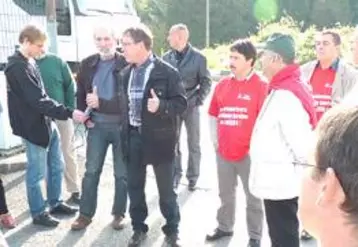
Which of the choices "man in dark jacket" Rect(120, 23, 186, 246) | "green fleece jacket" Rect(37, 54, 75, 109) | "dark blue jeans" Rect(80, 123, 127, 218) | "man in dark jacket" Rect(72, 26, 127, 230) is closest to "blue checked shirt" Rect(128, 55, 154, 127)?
"man in dark jacket" Rect(120, 23, 186, 246)

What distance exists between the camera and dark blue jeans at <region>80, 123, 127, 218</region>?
5039mm

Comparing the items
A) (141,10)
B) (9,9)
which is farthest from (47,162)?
(141,10)

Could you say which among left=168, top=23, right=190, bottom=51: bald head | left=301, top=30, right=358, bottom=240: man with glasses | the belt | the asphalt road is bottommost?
the asphalt road

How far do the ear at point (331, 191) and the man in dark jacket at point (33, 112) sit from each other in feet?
13.1

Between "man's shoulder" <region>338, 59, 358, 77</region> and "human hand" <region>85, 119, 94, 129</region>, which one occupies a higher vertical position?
"man's shoulder" <region>338, 59, 358, 77</region>

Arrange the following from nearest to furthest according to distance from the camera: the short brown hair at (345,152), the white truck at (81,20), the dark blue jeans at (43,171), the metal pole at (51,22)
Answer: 1. the short brown hair at (345,152)
2. the dark blue jeans at (43,171)
3. the metal pole at (51,22)
4. the white truck at (81,20)

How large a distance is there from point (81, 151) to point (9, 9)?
2.34 meters

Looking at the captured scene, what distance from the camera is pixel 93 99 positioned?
194 inches

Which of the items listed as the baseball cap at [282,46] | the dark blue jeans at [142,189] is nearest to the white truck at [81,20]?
the dark blue jeans at [142,189]

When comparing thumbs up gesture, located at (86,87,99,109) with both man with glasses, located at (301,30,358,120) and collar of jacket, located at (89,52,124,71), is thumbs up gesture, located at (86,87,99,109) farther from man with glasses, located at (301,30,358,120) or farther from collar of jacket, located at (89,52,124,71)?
man with glasses, located at (301,30,358,120)

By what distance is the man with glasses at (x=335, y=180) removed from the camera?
1.08 metres

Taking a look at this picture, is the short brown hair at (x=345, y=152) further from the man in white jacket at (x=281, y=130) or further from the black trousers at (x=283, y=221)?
the black trousers at (x=283, y=221)

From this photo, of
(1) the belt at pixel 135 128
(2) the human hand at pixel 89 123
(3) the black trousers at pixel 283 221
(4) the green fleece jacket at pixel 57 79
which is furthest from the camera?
(4) the green fleece jacket at pixel 57 79

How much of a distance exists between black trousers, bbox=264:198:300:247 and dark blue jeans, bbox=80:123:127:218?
65.6 inches
